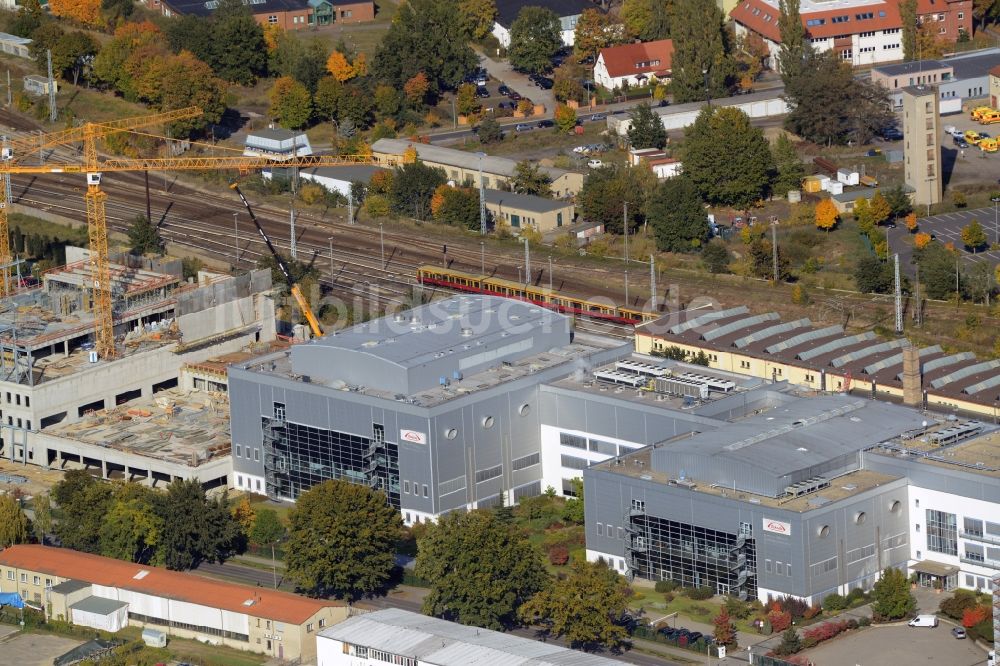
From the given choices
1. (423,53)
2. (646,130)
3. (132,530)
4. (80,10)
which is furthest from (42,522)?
(80,10)

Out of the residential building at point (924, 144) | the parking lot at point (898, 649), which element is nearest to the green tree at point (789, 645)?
the parking lot at point (898, 649)

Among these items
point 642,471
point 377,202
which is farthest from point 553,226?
point 642,471

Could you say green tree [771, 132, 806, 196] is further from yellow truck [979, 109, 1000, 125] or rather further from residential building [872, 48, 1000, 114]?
yellow truck [979, 109, 1000, 125]

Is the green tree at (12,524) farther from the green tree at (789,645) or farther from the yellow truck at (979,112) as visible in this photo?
the yellow truck at (979,112)

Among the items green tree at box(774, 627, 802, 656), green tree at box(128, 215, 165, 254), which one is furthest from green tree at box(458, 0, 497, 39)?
green tree at box(774, 627, 802, 656)

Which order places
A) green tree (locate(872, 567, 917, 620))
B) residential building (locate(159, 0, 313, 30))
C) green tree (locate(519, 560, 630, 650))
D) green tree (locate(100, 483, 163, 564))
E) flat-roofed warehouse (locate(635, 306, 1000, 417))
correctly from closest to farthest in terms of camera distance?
green tree (locate(519, 560, 630, 650)), green tree (locate(872, 567, 917, 620)), green tree (locate(100, 483, 163, 564)), flat-roofed warehouse (locate(635, 306, 1000, 417)), residential building (locate(159, 0, 313, 30))

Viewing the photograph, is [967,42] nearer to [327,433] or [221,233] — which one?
[221,233]

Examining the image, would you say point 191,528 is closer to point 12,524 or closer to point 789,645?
point 12,524
